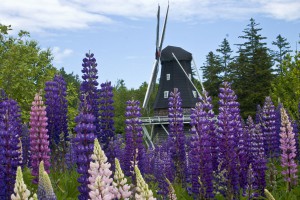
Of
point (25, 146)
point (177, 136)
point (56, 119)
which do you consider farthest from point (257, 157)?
point (25, 146)

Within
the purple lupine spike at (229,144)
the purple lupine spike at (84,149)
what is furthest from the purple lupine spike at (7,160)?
the purple lupine spike at (229,144)

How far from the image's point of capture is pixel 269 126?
1213cm

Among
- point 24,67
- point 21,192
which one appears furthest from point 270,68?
point 21,192

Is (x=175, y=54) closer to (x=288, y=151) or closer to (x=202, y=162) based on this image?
(x=288, y=151)

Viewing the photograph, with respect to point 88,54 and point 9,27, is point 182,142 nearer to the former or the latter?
point 88,54

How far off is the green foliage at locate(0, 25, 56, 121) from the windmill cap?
12345 mm

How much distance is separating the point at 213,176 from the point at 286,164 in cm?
182

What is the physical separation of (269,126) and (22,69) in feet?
103

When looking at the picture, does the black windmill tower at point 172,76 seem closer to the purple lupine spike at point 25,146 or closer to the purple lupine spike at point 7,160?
the purple lupine spike at point 25,146

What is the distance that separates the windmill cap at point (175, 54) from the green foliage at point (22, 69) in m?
12.3

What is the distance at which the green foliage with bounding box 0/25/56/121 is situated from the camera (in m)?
39.8

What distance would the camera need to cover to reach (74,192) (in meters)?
9.34

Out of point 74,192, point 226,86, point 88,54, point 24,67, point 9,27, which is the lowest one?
point 74,192

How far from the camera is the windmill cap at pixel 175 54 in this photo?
52375mm
